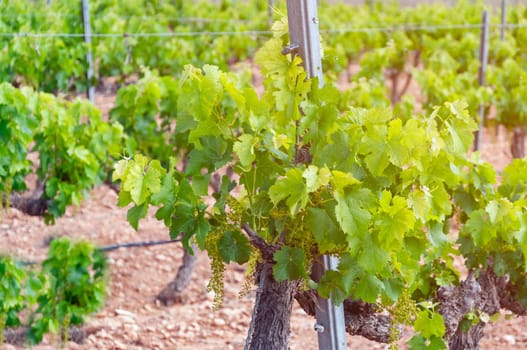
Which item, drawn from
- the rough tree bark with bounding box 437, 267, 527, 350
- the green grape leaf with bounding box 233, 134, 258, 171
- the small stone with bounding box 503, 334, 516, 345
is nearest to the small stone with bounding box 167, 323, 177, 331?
the small stone with bounding box 503, 334, 516, 345

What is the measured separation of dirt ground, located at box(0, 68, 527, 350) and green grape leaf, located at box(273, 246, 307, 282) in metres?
A: 2.43

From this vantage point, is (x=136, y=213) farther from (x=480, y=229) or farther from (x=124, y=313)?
(x=124, y=313)

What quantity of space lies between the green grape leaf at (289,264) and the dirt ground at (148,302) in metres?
2.43

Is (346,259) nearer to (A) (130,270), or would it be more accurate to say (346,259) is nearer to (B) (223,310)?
(B) (223,310)

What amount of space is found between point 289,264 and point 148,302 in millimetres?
3490

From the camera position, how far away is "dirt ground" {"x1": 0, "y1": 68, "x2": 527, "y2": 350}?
5371 mm

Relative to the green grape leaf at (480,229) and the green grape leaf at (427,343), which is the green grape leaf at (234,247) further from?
the green grape leaf at (480,229)

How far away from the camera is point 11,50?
6387 mm

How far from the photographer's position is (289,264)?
114 inches

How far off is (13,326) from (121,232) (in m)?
2.35

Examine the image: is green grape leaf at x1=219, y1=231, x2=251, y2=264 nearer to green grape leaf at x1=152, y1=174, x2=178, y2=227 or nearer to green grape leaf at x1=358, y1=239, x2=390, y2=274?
green grape leaf at x1=152, y1=174, x2=178, y2=227

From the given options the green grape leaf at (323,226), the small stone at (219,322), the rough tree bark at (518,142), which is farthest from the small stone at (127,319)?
the rough tree bark at (518,142)

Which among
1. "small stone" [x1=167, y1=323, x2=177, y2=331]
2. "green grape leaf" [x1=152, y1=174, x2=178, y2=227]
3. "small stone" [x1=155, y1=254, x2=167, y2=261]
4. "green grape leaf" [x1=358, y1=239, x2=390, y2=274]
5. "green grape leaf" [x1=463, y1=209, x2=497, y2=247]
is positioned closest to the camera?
"green grape leaf" [x1=358, y1=239, x2=390, y2=274]

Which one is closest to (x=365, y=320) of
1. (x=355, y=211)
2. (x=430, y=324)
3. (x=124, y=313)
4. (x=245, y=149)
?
(x=430, y=324)
